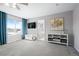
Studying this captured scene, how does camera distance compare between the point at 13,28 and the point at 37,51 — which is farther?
the point at 13,28

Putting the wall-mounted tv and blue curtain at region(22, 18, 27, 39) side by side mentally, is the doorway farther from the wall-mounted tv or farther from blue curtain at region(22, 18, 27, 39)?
the wall-mounted tv

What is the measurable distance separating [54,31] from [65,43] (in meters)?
1.19

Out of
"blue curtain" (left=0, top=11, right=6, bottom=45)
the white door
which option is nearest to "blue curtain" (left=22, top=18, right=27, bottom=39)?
the white door

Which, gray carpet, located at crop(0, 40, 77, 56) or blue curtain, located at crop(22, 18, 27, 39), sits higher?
blue curtain, located at crop(22, 18, 27, 39)

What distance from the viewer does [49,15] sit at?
19.5 ft

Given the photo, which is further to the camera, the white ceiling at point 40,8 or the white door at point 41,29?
the white door at point 41,29

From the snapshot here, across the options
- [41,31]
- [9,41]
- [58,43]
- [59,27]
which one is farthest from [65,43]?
[9,41]

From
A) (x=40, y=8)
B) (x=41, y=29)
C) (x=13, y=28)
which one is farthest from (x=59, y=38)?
(x=13, y=28)

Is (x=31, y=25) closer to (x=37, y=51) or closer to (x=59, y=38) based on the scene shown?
(x=59, y=38)

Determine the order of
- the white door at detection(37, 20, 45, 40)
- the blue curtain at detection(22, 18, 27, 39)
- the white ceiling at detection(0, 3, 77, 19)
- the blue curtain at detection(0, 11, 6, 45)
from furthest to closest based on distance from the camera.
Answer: the blue curtain at detection(22, 18, 27, 39) < the white door at detection(37, 20, 45, 40) < the blue curtain at detection(0, 11, 6, 45) < the white ceiling at detection(0, 3, 77, 19)

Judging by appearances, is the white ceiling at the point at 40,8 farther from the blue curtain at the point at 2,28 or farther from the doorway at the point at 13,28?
the doorway at the point at 13,28

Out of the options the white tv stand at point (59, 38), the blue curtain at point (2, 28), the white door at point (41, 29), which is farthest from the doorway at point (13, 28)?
the white tv stand at point (59, 38)

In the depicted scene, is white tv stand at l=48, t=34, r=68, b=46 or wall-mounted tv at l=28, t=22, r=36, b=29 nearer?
white tv stand at l=48, t=34, r=68, b=46

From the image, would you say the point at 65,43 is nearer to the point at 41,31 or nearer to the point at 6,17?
the point at 41,31
